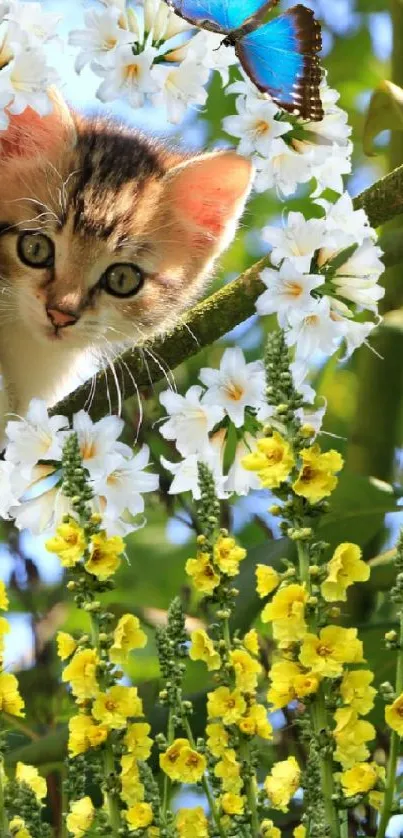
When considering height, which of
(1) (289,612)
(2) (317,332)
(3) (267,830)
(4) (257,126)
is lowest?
(3) (267,830)

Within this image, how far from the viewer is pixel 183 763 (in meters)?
0.53

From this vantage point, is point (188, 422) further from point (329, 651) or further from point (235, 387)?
point (329, 651)

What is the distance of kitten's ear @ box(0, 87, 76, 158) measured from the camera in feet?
3.09

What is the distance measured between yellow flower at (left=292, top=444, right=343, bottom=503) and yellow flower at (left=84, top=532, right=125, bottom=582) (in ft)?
0.28

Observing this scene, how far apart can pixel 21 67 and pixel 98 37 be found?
6cm

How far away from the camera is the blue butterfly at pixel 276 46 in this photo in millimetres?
604

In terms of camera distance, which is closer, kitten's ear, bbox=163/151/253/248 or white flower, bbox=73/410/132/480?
white flower, bbox=73/410/132/480

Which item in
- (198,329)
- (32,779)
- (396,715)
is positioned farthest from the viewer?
(198,329)

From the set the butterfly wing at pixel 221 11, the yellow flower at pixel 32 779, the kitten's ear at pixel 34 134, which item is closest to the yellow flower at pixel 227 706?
the yellow flower at pixel 32 779

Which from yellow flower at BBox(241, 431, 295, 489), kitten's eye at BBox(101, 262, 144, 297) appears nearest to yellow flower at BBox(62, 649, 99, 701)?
yellow flower at BBox(241, 431, 295, 489)

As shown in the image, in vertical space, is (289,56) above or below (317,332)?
above

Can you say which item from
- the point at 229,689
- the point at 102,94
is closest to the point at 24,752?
the point at 229,689

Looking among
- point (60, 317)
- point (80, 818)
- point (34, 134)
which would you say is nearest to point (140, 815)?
point (80, 818)

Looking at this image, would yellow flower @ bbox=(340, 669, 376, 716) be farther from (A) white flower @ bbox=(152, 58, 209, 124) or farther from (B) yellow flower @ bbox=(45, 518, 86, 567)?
(A) white flower @ bbox=(152, 58, 209, 124)
